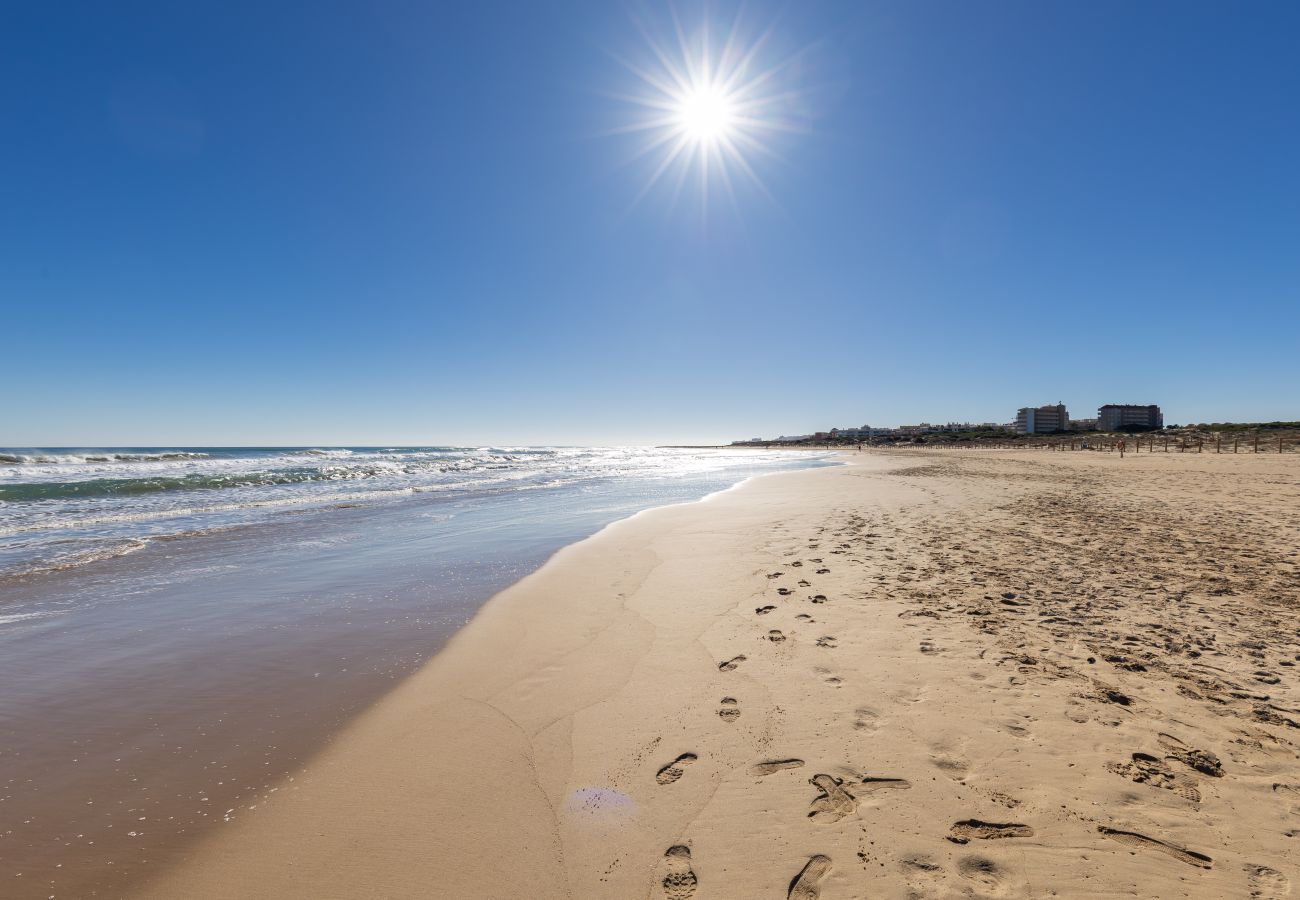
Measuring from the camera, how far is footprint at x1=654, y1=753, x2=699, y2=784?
3.19m

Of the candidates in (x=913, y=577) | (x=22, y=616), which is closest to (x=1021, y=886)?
(x=913, y=577)

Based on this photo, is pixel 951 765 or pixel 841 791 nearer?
pixel 841 791

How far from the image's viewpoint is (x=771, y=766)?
3.25m

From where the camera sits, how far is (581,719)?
3.96 metres

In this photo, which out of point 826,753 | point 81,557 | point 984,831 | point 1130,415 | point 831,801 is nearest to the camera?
point 984,831

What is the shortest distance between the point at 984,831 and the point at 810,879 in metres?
0.99

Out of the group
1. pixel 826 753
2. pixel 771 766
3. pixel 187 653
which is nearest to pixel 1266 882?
pixel 826 753

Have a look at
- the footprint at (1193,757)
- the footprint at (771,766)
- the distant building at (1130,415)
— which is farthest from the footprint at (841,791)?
the distant building at (1130,415)

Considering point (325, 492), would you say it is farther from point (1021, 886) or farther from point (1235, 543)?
point (1235, 543)

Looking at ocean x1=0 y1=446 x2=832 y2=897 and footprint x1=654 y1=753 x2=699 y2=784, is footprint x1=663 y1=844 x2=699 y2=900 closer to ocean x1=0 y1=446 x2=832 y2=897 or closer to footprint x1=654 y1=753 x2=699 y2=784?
footprint x1=654 y1=753 x2=699 y2=784

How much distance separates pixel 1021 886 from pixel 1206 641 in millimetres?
4427

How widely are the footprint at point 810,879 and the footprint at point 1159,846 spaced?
4.87 ft

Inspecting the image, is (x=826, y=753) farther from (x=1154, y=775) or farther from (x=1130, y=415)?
(x=1130, y=415)

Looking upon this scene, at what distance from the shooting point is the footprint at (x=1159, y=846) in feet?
7.94
